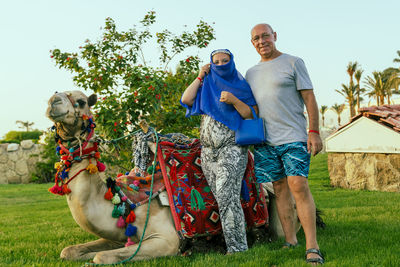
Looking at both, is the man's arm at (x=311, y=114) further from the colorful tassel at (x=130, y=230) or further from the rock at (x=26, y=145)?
the rock at (x=26, y=145)

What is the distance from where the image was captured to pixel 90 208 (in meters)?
3.70

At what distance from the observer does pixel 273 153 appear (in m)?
3.93

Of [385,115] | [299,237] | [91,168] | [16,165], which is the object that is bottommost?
[16,165]

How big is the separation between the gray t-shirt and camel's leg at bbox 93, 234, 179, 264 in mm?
1353

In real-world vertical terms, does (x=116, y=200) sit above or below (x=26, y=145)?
above

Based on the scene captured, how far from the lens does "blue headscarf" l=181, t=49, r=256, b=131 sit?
3.88 m

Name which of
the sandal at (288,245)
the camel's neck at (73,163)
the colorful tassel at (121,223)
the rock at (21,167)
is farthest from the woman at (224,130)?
the rock at (21,167)

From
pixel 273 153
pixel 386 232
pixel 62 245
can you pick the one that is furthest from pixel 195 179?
pixel 386 232

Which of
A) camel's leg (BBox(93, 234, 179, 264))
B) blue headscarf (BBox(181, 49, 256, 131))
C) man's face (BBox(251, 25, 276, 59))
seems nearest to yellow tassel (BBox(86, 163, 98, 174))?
camel's leg (BBox(93, 234, 179, 264))

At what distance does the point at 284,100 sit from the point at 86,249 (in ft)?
7.92

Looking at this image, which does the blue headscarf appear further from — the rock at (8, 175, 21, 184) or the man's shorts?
the rock at (8, 175, 21, 184)

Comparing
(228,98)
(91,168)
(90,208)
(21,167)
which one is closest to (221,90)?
(228,98)

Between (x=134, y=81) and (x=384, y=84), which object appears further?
(x=384, y=84)

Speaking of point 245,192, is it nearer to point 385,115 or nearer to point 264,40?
point 264,40
